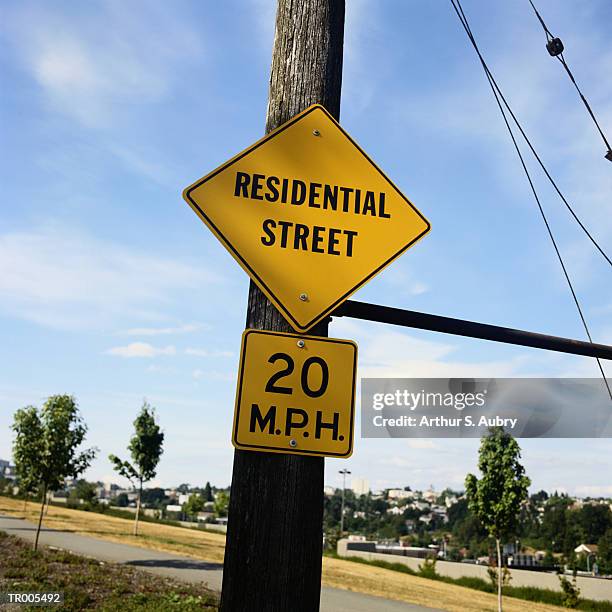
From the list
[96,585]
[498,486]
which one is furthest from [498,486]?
[96,585]

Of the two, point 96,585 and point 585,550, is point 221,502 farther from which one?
point 96,585

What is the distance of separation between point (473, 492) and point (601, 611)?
7924 mm

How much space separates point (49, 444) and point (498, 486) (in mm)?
13323

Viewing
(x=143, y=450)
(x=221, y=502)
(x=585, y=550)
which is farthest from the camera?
(x=585, y=550)

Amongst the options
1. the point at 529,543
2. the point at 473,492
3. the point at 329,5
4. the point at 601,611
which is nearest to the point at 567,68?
the point at 329,5

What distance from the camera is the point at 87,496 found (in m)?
59.1

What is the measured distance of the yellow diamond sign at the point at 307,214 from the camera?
2.82 meters

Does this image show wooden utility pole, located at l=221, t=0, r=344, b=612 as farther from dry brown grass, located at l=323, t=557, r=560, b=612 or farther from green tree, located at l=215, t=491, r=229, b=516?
green tree, located at l=215, t=491, r=229, b=516

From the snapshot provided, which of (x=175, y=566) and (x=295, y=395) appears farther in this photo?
(x=175, y=566)

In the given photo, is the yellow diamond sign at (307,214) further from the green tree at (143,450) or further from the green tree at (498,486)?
the green tree at (143,450)

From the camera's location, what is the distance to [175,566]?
19656 mm

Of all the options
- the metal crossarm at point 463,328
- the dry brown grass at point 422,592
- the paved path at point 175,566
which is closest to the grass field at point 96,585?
the paved path at point 175,566

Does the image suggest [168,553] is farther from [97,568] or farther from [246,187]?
[246,187]

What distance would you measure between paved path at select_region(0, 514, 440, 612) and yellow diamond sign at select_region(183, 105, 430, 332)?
13516 mm
